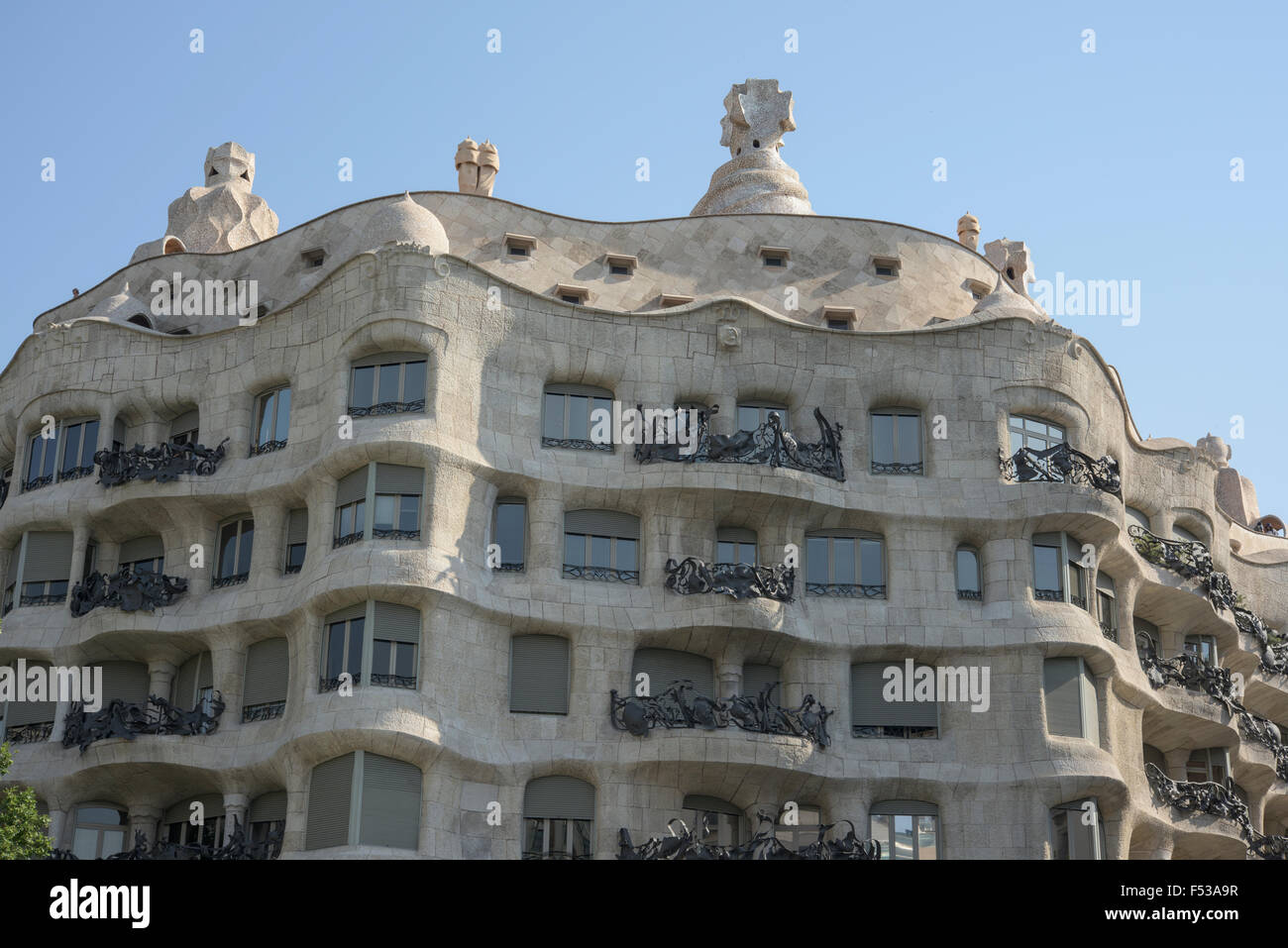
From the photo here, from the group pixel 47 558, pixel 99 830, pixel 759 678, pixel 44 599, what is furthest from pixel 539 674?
pixel 47 558

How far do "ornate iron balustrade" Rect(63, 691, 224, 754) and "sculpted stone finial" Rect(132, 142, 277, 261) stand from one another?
48.5ft

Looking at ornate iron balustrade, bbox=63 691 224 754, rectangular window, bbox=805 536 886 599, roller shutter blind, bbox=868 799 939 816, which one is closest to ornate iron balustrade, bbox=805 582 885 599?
rectangular window, bbox=805 536 886 599

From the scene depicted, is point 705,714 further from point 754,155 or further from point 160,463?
point 754,155

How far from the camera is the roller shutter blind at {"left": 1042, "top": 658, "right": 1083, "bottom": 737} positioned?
136ft

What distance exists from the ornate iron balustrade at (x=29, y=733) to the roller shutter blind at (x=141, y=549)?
4.18m

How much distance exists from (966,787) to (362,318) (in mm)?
16192

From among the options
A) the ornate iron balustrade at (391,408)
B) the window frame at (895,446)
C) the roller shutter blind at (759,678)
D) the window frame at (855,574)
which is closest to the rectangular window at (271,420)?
the ornate iron balustrade at (391,408)

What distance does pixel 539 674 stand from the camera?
4091 cm

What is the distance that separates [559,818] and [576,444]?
8255mm
